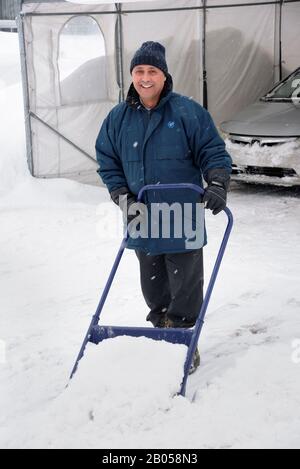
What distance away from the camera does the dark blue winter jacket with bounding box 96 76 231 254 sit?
3488mm

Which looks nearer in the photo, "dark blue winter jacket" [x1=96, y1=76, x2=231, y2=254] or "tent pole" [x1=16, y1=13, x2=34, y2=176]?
"dark blue winter jacket" [x1=96, y1=76, x2=231, y2=254]

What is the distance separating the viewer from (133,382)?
10.2 feet

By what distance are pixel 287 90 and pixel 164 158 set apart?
248 inches

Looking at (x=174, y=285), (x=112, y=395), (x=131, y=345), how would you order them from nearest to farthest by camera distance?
(x=112, y=395) → (x=131, y=345) → (x=174, y=285)

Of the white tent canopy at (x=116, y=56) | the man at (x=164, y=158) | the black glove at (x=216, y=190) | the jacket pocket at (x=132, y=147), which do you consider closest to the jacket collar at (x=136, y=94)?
the man at (x=164, y=158)

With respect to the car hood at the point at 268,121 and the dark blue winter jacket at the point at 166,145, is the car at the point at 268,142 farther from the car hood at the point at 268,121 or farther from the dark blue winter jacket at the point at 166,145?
the dark blue winter jacket at the point at 166,145

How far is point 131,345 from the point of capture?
3.32 meters

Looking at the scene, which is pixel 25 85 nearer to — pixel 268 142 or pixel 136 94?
pixel 268 142

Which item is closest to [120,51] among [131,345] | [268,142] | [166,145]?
[268,142]

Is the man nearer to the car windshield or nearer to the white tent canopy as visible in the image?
the white tent canopy

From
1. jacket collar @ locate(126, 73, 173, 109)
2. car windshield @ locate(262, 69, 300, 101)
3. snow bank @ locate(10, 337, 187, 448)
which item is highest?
jacket collar @ locate(126, 73, 173, 109)

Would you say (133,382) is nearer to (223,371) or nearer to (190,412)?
(190,412)

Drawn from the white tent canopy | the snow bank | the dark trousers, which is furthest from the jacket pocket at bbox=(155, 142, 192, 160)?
the white tent canopy

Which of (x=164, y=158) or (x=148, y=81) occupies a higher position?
(x=148, y=81)
